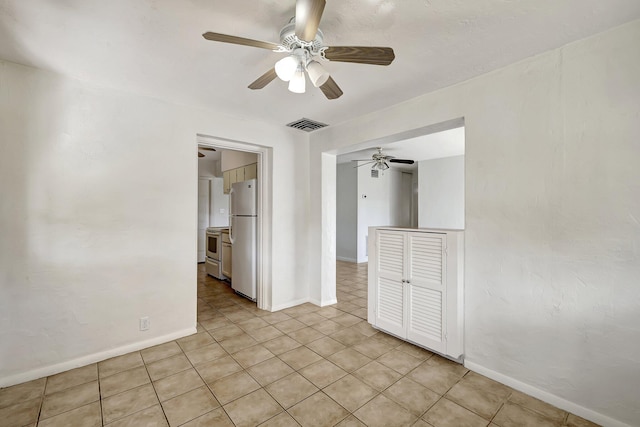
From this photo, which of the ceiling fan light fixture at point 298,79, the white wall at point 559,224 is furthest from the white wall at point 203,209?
the white wall at point 559,224

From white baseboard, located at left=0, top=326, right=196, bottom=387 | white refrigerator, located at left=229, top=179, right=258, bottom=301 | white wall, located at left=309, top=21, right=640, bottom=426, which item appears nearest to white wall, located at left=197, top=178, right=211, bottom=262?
white refrigerator, located at left=229, top=179, right=258, bottom=301

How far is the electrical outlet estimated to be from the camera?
265 cm

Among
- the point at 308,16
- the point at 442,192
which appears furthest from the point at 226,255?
the point at 442,192

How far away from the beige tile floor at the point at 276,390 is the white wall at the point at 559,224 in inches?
11.7

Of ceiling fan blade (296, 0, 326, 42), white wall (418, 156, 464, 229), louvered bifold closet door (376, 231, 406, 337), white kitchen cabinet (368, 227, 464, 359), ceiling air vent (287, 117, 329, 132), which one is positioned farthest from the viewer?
white wall (418, 156, 464, 229)

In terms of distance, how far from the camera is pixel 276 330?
3.06m

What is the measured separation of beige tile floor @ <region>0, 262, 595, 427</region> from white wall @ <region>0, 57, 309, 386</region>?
0.95 feet

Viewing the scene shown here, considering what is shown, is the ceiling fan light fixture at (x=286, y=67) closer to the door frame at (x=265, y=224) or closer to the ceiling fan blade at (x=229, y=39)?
the ceiling fan blade at (x=229, y=39)

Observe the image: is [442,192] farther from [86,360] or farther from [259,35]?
[86,360]

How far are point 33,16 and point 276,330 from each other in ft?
10.2

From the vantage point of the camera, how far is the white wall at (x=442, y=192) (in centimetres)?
609

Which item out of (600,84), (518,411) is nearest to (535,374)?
(518,411)

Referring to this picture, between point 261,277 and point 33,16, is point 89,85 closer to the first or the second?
point 33,16

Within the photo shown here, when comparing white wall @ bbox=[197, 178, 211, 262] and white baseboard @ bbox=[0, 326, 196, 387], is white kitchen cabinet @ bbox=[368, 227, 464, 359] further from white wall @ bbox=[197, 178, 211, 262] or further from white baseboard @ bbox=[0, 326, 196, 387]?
white wall @ bbox=[197, 178, 211, 262]
